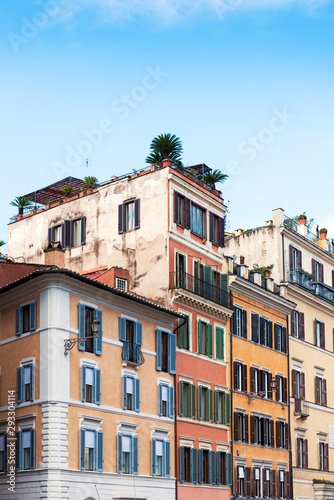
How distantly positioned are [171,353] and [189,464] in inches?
249

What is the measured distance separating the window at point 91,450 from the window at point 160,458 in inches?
180

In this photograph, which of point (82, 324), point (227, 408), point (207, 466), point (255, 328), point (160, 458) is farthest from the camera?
point (255, 328)

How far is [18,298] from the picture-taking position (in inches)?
1629

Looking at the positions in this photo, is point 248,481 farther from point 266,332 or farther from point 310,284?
point 310,284

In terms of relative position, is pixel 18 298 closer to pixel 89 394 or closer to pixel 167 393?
pixel 89 394

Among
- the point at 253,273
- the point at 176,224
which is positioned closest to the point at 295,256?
the point at 253,273

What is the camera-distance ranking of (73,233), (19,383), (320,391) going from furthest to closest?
1. (320,391)
2. (73,233)
3. (19,383)

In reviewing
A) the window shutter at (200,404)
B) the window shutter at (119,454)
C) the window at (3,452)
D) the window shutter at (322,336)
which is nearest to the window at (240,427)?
the window shutter at (200,404)

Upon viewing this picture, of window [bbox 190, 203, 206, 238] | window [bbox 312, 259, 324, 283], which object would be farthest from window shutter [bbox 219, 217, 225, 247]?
window [bbox 312, 259, 324, 283]

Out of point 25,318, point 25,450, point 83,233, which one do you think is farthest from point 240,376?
point 25,450

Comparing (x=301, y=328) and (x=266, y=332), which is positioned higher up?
(x=301, y=328)

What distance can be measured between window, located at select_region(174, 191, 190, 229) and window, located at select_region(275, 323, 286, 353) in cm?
1241

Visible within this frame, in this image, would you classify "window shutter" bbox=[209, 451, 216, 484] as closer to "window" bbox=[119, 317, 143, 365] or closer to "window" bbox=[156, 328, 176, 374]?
"window" bbox=[156, 328, 176, 374]

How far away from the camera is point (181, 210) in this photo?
5066 centimetres
